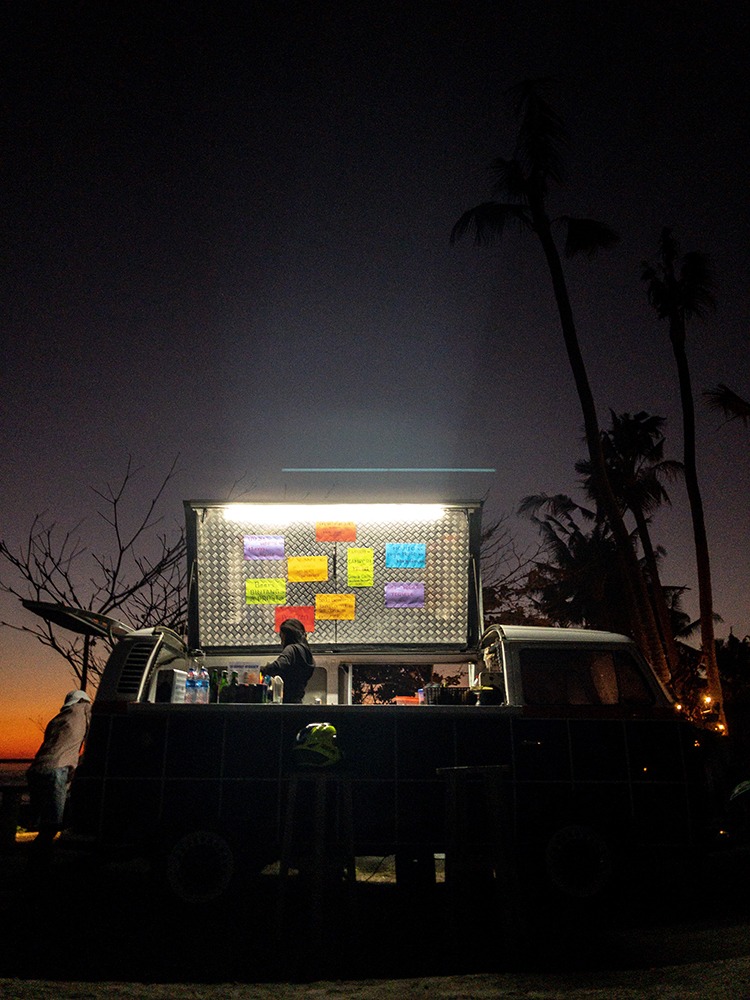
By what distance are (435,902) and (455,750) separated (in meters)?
1.80

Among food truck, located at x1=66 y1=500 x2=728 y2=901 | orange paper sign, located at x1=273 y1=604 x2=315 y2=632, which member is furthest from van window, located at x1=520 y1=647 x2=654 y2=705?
orange paper sign, located at x1=273 y1=604 x2=315 y2=632

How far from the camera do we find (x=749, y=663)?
55.9 meters

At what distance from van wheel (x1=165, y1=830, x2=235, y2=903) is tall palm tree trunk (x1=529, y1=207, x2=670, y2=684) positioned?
40.3ft

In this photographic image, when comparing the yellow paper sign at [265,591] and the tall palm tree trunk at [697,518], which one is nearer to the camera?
the yellow paper sign at [265,591]

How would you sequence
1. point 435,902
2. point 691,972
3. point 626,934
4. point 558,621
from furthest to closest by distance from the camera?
point 558,621
point 435,902
point 626,934
point 691,972

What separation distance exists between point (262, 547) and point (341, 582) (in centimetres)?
87

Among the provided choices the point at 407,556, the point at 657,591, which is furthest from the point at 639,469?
the point at 407,556

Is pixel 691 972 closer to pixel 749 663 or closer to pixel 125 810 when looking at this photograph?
pixel 125 810

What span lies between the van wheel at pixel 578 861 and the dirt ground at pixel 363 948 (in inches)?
7.0

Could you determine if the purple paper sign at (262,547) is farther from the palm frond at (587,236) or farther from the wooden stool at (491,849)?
the palm frond at (587,236)

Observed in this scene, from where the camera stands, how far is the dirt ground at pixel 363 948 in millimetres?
4723

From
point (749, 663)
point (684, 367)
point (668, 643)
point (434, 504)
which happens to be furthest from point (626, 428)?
point (749, 663)

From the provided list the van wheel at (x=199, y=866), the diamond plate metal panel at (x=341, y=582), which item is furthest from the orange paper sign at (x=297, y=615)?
the van wheel at (x=199, y=866)

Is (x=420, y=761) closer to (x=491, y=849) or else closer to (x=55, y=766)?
(x=491, y=849)
